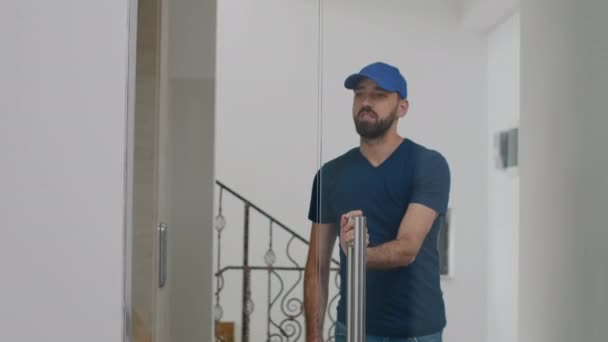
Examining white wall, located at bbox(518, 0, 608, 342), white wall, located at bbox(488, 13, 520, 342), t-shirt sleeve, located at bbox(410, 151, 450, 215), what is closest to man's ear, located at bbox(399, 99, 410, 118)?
t-shirt sleeve, located at bbox(410, 151, 450, 215)

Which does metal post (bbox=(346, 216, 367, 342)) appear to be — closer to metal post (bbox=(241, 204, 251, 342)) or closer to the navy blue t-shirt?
the navy blue t-shirt

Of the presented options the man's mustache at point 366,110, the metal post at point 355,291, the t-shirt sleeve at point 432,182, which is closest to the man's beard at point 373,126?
the man's mustache at point 366,110

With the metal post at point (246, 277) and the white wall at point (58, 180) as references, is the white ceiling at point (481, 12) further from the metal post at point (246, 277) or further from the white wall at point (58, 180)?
the white wall at point (58, 180)

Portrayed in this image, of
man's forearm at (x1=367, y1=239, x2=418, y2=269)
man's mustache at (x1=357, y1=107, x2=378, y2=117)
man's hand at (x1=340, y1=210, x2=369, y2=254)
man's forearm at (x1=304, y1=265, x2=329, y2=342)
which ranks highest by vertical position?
man's mustache at (x1=357, y1=107, x2=378, y2=117)

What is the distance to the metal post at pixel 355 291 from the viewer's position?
5.26 ft

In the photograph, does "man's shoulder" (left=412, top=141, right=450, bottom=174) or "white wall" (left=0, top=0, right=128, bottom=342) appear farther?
"man's shoulder" (left=412, top=141, right=450, bottom=174)

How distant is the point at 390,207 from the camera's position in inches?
64.6

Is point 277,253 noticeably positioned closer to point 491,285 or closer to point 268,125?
point 268,125

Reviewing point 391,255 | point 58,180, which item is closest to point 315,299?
point 391,255

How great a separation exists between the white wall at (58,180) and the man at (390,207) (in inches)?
19.0

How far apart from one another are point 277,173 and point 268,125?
0.35ft

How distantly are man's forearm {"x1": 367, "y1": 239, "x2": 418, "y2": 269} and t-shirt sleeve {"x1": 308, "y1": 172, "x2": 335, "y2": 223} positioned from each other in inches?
4.9

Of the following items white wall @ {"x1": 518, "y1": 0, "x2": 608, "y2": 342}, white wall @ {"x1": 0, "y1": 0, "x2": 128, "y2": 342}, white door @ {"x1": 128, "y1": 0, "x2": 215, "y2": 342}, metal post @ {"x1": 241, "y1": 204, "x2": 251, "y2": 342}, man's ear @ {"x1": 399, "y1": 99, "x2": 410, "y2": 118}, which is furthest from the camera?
white wall @ {"x1": 518, "y1": 0, "x2": 608, "y2": 342}

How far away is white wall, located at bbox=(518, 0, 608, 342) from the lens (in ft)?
5.89
